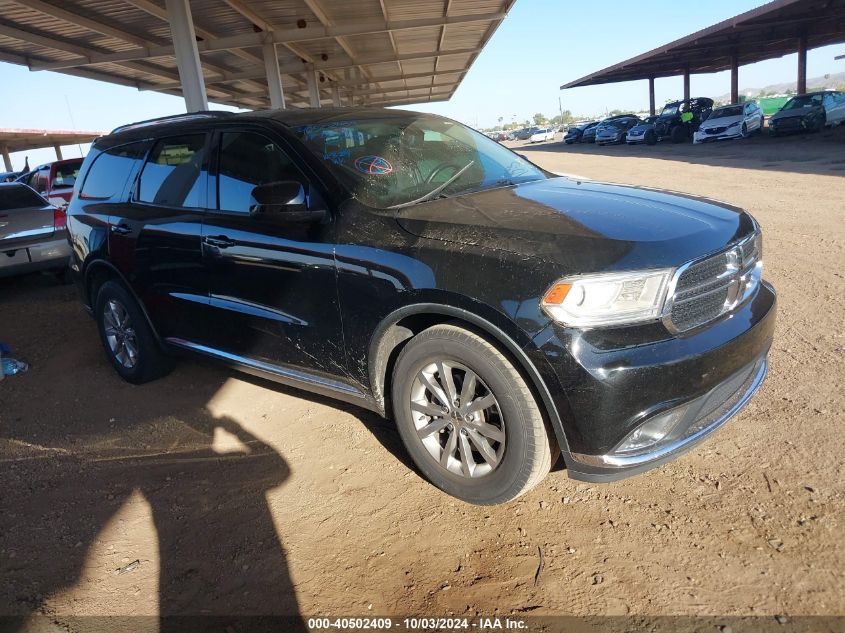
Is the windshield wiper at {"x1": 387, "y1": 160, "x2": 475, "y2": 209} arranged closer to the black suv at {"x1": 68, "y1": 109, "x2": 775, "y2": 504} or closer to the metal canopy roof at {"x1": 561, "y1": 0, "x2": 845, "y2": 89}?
the black suv at {"x1": 68, "y1": 109, "x2": 775, "y2": 504}

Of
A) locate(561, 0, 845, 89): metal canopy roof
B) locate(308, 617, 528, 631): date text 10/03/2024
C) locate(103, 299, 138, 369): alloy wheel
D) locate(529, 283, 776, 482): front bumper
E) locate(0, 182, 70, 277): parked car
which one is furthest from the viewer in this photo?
locate(561, 0, 845, 89): metal canopy roof

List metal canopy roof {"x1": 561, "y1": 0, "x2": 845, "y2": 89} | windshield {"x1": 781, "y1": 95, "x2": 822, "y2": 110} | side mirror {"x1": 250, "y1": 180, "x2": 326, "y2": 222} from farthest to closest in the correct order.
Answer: metal canopy roof {"x1": 561, "y1": 0, "x2": 845, "y2": 89} → windshield {"x1": 781, "y1": 95, "x2": 822, "y2": 110} → side mirror {"x1": 250, "y1": 180, "x2": 326, "y2": 222}

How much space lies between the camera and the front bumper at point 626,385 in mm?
2275

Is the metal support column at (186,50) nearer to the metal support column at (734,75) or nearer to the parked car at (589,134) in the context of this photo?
the parked car at (589,134)

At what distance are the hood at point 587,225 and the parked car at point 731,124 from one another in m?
25.0

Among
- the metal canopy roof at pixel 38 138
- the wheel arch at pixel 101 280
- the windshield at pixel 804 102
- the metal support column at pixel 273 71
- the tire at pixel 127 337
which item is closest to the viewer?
the wheel arch at pixel 101 280

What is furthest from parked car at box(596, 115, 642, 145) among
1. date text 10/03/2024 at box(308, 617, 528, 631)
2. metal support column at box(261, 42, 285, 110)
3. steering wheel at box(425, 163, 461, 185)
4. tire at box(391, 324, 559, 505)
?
date text 10/03/2024 at box(308, 617, 528, 631)

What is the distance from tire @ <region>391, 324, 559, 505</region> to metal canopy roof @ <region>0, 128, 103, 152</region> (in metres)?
35.8

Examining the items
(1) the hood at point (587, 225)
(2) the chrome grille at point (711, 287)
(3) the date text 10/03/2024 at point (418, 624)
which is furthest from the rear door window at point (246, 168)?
(3) the date text 10/03/2024 at point (418, 624)

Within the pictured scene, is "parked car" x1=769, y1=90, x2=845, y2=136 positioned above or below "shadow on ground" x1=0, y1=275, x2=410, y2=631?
above

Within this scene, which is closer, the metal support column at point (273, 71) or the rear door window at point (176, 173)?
the rear door window at point (176, 173)

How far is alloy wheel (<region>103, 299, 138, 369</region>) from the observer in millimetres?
4555

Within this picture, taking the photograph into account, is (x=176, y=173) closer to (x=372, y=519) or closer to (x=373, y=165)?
(x=373, y=165)

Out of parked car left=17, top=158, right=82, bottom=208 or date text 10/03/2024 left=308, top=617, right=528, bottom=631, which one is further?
parked car left=17, top=158, right=82, bottom=208
